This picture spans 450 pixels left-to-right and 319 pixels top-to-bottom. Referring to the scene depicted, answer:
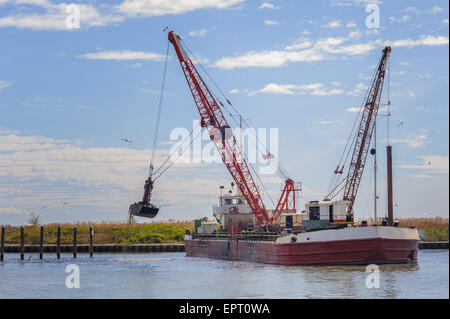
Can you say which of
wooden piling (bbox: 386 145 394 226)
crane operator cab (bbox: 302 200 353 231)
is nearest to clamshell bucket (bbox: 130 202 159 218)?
crane operator cab (bbox: 302 200 353 231)

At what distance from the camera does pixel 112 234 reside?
111 meters

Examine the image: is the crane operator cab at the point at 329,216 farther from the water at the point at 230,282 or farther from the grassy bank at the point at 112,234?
the grassy bank at the point at 112,234

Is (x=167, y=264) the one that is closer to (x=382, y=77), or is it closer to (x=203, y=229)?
(x=203, y=229)

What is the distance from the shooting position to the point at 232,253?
234 feet

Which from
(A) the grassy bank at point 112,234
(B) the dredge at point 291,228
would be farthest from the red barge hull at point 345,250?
(A) the grassy bank at point 112,234

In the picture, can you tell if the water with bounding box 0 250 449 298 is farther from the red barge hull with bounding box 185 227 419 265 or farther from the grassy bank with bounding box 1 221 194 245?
the grassy bank with bounding box 1 221 194 245

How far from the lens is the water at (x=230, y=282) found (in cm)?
4225

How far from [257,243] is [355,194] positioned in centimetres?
1901

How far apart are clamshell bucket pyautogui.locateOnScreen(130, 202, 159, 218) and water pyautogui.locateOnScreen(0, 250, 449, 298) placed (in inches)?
295

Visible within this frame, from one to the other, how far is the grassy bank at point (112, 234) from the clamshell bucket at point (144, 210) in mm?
37469

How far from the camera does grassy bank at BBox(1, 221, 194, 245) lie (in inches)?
4232

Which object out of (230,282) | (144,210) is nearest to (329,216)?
(230,282)

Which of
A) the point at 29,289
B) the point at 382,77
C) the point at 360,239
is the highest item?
the point at 382,77
